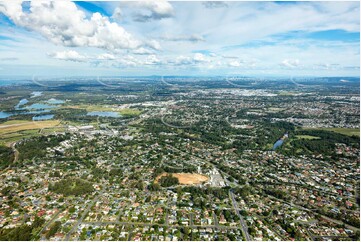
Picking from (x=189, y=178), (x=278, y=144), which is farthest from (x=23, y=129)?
(x=278, y=144)

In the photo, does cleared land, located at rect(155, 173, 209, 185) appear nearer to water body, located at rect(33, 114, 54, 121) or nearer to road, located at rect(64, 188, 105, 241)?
road, located at rect(64, 188, 105, 241)

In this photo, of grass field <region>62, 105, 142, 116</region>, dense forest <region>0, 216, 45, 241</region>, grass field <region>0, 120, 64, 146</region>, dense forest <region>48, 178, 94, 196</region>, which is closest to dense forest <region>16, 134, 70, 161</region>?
grass field <region>0, 120, 64, 146</region>

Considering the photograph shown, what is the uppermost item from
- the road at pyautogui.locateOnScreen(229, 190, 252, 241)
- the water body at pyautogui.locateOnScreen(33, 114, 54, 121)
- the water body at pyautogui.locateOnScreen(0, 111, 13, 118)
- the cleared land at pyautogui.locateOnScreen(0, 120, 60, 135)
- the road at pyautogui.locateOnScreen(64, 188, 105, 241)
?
the road at pyautogui.locateOnScreen(229, 190, 252, 241)

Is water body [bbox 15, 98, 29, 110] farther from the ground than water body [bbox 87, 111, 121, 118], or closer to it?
closer to it

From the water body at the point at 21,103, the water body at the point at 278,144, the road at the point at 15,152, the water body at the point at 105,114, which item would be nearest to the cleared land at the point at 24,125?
the road at the point at 15,152

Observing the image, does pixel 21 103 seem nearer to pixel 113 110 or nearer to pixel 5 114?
pixel 5 114

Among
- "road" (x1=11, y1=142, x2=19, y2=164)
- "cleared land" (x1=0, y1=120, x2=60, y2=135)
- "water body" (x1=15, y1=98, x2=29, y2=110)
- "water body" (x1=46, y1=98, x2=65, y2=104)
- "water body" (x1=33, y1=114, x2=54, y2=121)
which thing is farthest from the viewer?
"water body" (x1=46, y1=98, x2=65, y2=104)

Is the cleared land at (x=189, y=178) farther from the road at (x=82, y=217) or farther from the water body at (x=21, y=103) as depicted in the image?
the water body at (x=21, y=103)

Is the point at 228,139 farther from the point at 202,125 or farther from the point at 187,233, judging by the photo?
the point at 187,233

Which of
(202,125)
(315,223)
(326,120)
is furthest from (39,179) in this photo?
(326,120)

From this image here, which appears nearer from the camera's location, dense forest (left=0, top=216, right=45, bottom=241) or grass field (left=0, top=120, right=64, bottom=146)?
dense forest (left=0, top=216, right=45, bottom=241)
